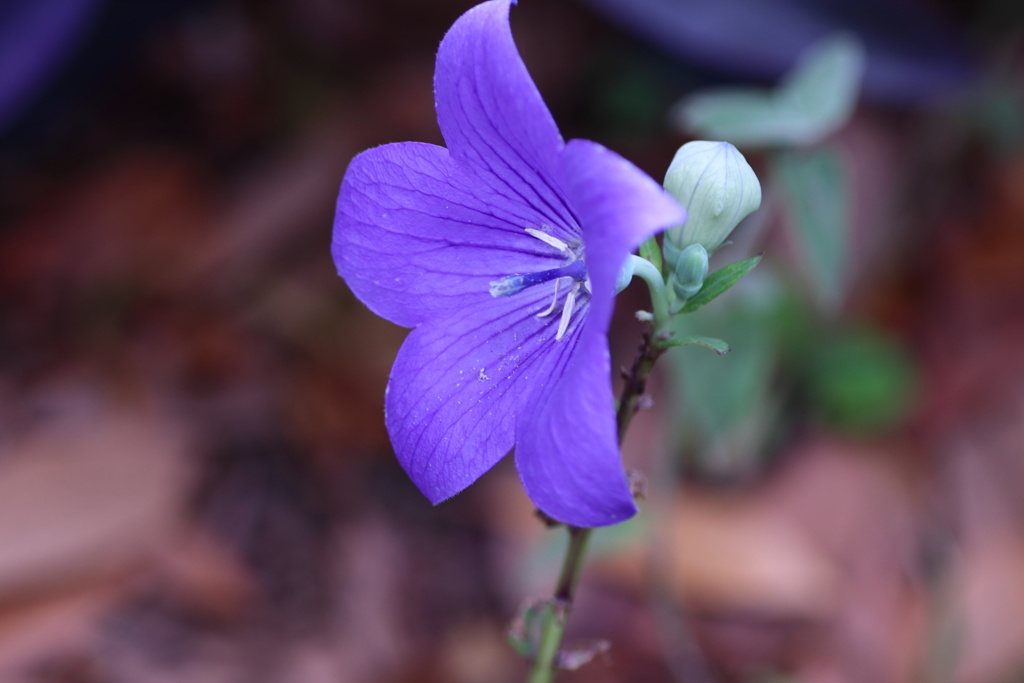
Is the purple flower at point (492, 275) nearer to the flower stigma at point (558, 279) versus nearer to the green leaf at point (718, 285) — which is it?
the flower stigma at point (558, 279)

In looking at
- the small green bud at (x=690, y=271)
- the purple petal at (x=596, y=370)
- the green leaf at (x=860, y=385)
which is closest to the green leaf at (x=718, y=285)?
the small green bud at (x=690, y=271)

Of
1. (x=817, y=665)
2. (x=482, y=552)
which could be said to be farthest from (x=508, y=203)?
(x=817, y=665)

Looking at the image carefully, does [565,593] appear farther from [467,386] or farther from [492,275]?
[492,275]

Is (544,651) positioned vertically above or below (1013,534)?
below

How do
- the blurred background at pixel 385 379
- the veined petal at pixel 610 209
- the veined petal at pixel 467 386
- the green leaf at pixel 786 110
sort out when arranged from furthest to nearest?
1. the blurred background at pixel 385 379
2. the green leaf at pixel 786 110
3. the veined petal at pixel 467 386
4. the veined petal at pixel 610 209

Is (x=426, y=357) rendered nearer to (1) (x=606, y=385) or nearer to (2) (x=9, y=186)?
(1) (x=606, y=385)

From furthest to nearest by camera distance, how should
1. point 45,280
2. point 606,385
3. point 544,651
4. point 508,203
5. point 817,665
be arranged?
1. point 45,280
2. point 817,665
3. point 508,203
4. point 544,651
5. point 606,385
